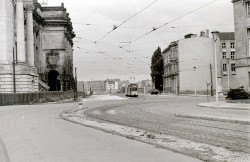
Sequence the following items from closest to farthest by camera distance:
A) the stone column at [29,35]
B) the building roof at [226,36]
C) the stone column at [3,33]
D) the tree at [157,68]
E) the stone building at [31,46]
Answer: the stone column at [3,33] → the stone building at [31,46] → the stone column at [29,35] → the building roof at [226,36] → the tree at [157,68]

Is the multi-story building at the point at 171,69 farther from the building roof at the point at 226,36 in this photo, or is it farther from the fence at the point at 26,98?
the fence at the point at 26,98

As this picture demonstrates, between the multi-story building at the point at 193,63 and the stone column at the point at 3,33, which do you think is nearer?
the stone column at the point at 3,33

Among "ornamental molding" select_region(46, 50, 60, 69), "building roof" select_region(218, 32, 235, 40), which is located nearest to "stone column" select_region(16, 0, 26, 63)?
"ornamental molding" select_region(46, 50, 60, 69)

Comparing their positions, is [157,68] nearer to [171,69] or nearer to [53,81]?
[171,69]

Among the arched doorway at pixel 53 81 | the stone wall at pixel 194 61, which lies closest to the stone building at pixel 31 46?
→ the arched doorway at pixel 53 81

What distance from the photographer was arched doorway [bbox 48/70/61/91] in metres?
71.9

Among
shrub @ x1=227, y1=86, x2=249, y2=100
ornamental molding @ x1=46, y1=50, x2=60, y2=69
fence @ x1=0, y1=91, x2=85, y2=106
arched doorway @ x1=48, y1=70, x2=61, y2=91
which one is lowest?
fence @ x1=0, y1=91, x2=85, y2=106

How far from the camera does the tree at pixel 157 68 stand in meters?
98.5

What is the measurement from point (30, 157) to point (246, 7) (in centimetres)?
3059

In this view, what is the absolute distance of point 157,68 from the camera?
9894 centimetres

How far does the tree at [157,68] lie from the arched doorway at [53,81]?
1405 inches

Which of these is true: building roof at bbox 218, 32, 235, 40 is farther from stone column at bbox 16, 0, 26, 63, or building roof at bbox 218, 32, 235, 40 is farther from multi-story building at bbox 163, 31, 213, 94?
stone column at bbox 16, 0, 26, 63

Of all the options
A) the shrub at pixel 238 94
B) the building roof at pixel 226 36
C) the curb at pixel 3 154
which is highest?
the building roof at pixel 226 36

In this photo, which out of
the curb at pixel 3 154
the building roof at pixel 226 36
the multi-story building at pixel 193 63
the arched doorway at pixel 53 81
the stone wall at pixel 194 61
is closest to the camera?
the curb at pixel 3 154
